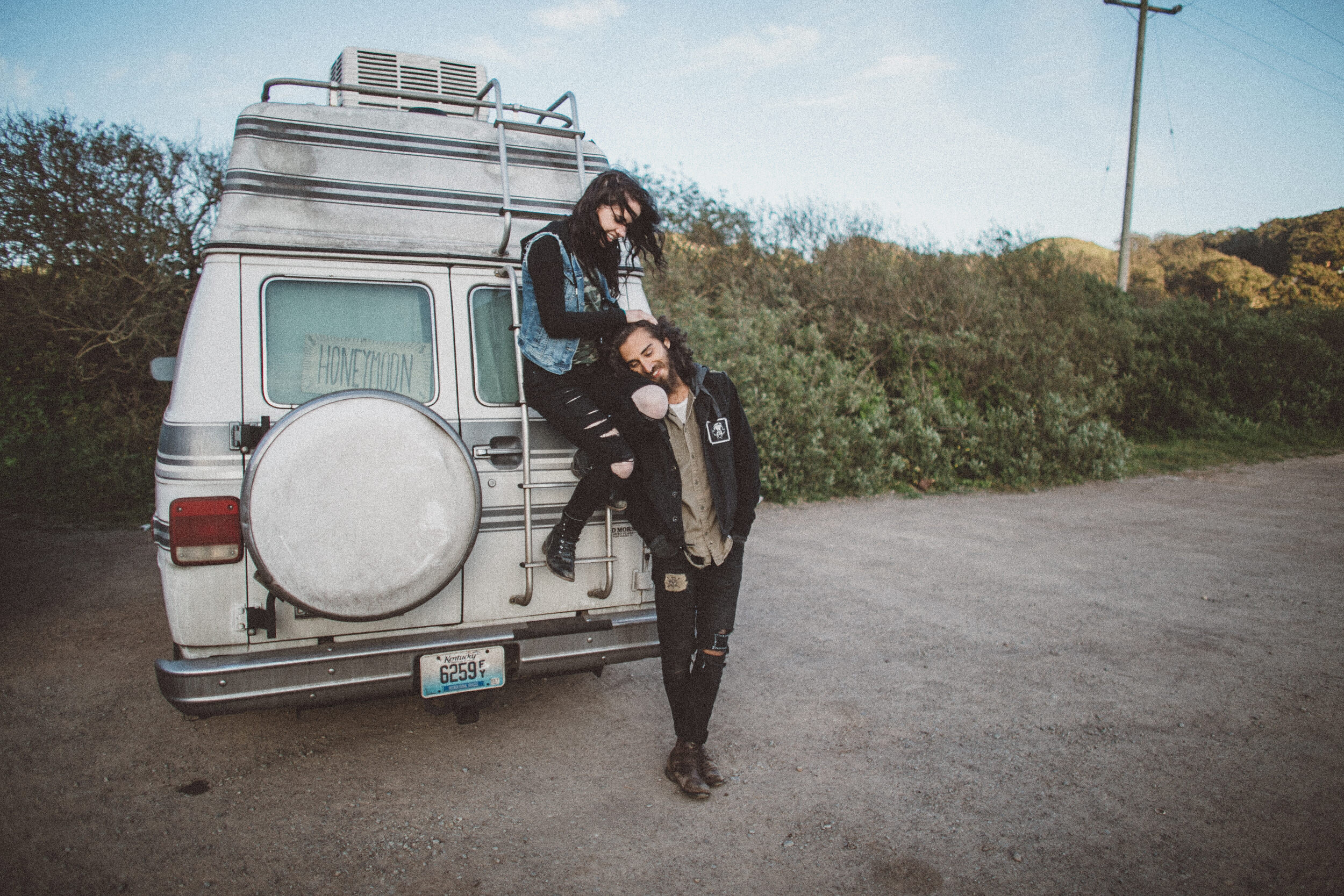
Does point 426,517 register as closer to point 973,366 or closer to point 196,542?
point 196,542

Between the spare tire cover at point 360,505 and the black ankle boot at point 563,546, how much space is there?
40 centimetres

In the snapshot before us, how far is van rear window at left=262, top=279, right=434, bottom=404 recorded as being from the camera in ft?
10.2

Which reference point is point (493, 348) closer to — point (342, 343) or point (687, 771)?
point (342, 343)

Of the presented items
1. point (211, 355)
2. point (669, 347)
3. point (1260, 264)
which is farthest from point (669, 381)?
point (1260, 264)

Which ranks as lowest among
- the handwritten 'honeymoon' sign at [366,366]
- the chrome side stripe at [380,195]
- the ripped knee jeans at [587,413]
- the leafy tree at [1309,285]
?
the ripped knee jeans at [587,413]

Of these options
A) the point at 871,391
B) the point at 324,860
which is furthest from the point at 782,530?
the point at 324,860

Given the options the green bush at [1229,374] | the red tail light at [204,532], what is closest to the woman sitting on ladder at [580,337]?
the red tail light at [204,532]

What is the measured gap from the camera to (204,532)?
2859 millimetres

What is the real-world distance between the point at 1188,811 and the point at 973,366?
854 centimetres

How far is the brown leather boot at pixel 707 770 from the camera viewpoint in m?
3.21

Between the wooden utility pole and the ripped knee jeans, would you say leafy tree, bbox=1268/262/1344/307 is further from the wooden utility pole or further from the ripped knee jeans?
the ripped knee jeans

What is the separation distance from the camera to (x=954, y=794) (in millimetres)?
3176

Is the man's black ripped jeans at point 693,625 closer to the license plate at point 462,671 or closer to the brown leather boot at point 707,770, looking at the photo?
the brown leather boot at point 707,770

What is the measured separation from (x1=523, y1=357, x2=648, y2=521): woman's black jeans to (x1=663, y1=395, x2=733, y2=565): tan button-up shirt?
19 cm
